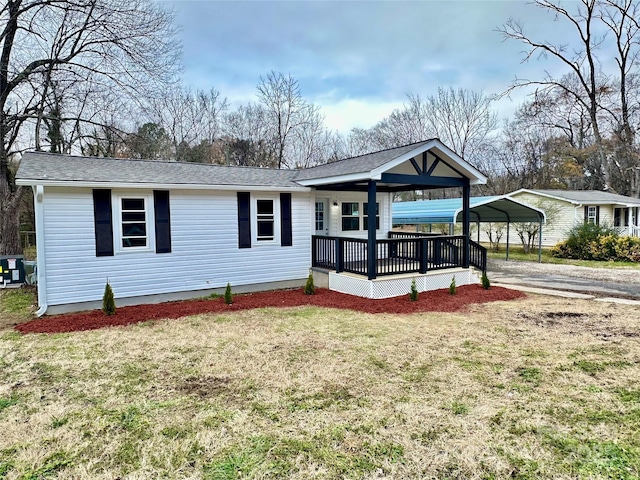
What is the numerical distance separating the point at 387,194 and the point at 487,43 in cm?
1689

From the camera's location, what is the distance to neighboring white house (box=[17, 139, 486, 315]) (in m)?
7.40

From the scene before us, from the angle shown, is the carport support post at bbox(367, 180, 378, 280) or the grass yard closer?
the grass yard

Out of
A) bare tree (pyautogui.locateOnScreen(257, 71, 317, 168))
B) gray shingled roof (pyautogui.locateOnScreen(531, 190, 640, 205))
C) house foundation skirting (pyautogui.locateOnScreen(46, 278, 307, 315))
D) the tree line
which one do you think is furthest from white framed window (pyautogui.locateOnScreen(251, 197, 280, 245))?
gray shingled roof (pyautogui.locateOnScreen(531, 190, 640, 205))

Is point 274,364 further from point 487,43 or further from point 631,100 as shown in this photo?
point 631,100

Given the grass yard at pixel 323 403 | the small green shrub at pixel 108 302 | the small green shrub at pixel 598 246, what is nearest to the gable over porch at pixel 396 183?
the grass yard at pixel 323 403

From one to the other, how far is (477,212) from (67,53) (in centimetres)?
1770

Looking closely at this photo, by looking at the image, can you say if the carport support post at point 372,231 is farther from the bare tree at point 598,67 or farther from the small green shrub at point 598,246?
the bare tree at point 598,67

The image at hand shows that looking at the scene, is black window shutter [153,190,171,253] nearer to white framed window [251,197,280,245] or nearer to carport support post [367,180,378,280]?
white framed window [251,197,280,245]

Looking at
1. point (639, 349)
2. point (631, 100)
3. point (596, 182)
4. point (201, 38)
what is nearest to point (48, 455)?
point (639, 349)

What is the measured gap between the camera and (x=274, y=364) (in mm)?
4734

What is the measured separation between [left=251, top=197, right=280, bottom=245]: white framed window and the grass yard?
12.1 ft

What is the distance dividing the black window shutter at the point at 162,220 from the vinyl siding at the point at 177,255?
0.33ft

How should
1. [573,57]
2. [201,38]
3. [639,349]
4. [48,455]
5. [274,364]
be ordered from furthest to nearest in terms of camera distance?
[573,57], [201,38], [639,349], [274,364], [48,455]

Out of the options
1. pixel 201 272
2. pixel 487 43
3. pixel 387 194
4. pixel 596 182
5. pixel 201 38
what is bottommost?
pixel 201 272
